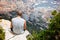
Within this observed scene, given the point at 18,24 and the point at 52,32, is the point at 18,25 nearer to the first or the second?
the point at 18,24

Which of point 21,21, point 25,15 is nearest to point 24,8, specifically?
point 25,15

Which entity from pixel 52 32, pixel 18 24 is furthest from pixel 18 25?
pixel 52 32

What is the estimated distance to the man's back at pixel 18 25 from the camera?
4152mm

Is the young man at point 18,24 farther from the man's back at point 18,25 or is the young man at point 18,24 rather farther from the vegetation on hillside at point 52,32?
the vegetation on hillside at point 52,32

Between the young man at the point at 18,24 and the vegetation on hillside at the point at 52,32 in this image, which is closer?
the vegetation on hillside at the point at 52,32

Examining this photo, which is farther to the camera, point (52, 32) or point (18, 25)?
point (18, 25)

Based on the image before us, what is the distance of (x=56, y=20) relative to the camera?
1.02 metres

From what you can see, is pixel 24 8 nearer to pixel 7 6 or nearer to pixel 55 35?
pixel 7 6

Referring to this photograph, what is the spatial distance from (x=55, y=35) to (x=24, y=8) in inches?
208

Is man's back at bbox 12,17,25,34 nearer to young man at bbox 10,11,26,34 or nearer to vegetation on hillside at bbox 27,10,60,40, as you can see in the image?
young man at bbox 10,11,26,34

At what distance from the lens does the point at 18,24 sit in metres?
4.18

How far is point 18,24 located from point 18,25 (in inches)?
1.0

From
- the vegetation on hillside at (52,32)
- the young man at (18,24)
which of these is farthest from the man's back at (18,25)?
the vegetation on hillside at (52,32)

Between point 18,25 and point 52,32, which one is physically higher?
point 52,32
